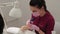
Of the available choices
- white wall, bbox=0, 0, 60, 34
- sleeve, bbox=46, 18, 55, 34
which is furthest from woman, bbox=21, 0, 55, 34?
white wall, bbox=0, 0, 60, 34

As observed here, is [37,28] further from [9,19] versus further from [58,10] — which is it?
[9,19]

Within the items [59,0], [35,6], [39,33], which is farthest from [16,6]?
[59,0]

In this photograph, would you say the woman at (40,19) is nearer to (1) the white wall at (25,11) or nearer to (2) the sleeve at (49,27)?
(2) the sleeve at (49,27)

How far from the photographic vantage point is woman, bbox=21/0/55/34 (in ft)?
3.39

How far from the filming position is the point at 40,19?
1.12 meters

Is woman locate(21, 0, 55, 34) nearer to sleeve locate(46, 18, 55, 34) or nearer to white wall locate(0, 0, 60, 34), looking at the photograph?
sleeve locate(46, 18, 55, 34)

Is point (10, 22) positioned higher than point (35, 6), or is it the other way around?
point (35, 6)

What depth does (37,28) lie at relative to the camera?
1032 millimetres

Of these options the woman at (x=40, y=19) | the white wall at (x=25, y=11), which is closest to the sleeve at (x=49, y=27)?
the woman at (x=40, y=19)

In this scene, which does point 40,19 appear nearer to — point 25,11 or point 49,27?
point 49,27

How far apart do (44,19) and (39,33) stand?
0.39 ft

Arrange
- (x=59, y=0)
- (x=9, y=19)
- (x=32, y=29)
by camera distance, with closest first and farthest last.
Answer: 1. (x=32, y=29)
2. (x=59, y=0)
3. (x=9, y=19)

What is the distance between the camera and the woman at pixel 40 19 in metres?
1.03

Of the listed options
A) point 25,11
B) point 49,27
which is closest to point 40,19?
point 49,27
